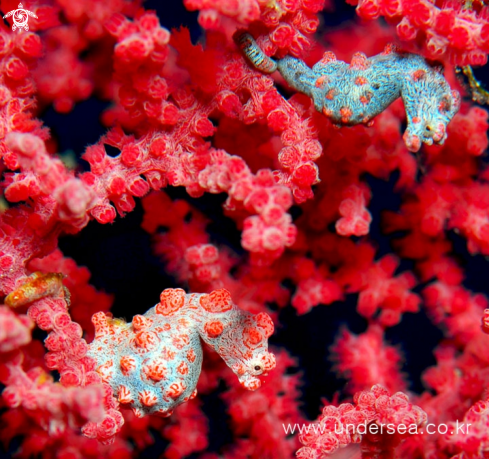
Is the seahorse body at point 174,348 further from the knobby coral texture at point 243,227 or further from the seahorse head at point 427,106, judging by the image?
the seahorse head at point 427,106

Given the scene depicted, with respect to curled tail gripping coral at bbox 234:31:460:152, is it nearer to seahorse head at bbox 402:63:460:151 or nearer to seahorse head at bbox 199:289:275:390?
seahorse head at bbox 402:63:460:151

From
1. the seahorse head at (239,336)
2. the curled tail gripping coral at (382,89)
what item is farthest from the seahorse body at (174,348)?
the curled tail gripping coral at (382,89)

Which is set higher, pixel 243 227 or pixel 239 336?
pixel 243 227

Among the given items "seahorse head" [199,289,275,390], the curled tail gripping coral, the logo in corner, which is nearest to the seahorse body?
"seahorse head" [199,289,275,390]

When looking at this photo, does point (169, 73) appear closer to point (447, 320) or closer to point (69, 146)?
point (69, 146)

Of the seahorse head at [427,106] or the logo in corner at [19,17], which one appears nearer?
the seahorse head at [427,106]

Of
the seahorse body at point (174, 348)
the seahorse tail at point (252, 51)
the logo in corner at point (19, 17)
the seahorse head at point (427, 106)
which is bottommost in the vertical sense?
the seahorse body at point (174, 348)

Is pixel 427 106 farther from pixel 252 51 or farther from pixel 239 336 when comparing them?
pixel 239 336

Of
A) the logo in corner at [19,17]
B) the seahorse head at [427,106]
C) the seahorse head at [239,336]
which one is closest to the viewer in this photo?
the seahorse head at [427,106]

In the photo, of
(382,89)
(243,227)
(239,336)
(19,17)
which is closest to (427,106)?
(382,89)
